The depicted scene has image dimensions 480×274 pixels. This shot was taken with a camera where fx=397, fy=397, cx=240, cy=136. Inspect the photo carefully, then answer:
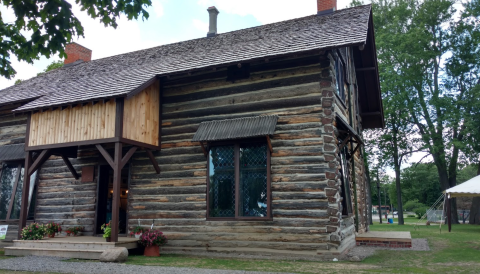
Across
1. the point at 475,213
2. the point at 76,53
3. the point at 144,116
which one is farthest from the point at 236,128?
the point at 475,213

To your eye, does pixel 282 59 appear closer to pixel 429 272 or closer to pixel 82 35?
pixel 82 35

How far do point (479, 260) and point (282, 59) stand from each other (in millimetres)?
6571

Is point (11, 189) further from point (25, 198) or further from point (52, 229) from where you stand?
point (52, 229)

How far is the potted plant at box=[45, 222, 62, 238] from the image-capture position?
445 inches

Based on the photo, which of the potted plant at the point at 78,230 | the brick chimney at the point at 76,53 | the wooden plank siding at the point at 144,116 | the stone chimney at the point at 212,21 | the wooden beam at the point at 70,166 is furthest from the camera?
the brick chimney at the point at 76,53

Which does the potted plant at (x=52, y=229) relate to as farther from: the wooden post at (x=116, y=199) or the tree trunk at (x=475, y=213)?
the tree trunk at (x=475, y=213)

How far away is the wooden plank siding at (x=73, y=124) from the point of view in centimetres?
1008

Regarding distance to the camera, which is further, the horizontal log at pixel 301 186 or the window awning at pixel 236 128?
the window awning at pixel 236 128

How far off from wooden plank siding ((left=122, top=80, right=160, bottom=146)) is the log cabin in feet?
0.14

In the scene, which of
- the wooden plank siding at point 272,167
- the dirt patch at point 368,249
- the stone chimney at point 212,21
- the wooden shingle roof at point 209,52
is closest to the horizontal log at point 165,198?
the wooden plank siding at point 272,167

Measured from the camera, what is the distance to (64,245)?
33.2ft

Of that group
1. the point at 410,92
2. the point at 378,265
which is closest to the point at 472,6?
the point at 410,92

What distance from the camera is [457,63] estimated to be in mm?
29609

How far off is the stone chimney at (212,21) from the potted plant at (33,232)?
9.45m
